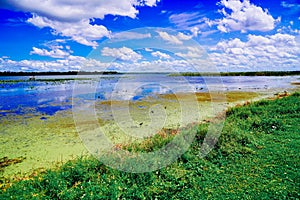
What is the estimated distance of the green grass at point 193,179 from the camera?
4918mm

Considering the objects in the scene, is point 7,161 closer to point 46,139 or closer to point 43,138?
point 46,139

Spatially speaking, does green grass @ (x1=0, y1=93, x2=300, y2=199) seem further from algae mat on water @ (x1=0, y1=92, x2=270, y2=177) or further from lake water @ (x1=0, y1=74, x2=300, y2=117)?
lake water @ (x1=0, y1=74, x2=300, y2=117)

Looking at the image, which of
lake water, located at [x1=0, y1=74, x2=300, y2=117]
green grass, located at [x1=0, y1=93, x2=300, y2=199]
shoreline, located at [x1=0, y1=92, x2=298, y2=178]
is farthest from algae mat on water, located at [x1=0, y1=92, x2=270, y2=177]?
lake water, located at [x1=0, y1=74, x2=300, y2=117]

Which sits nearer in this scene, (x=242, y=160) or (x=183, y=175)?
(x=183, y=175)

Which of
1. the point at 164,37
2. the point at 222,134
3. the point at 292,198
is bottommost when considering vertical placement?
the point at 292,198

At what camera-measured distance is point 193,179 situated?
554 cm

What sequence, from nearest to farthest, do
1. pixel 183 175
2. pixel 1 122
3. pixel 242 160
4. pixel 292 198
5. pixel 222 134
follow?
pixel 292 198 < pixel 183 175 < pixel 242 160 < pixel 222 134 < pixel 1 122

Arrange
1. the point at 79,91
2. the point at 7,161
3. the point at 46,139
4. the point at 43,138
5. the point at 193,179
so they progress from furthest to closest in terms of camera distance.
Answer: the point at 79,91 < the point at 43,138 < the point at 46,139 < the point at 7,161 < the point at 193,179

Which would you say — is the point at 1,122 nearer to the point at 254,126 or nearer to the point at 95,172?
the point at 95,172

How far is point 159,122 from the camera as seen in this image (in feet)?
42.8

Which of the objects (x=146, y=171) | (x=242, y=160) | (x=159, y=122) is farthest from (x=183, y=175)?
(x=159, y=122)

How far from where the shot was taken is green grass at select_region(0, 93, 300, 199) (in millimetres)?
4918

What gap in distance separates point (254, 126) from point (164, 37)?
5640mm

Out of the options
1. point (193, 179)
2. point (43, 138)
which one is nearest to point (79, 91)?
point (43, 138)
